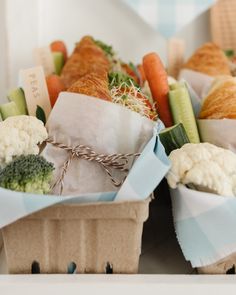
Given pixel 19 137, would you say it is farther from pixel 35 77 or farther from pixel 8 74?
pixel 8 74

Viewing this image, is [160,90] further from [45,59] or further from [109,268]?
[45,59]

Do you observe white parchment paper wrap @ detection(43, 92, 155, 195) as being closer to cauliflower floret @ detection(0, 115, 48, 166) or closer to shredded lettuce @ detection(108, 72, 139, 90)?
cauliflower floret @ detection(0, 115, 48, 166)

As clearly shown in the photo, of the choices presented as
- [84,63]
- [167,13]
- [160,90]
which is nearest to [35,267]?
[160,90]

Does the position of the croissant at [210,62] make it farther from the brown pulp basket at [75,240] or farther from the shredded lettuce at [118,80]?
the brown pulp basket at [75,240]

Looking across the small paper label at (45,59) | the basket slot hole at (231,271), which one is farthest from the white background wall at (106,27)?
the basket slot hole at (231,271)

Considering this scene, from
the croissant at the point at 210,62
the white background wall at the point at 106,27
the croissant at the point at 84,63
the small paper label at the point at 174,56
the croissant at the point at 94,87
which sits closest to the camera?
the croissant at the point at 94,87

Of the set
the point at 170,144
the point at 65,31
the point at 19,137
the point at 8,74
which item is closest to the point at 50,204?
the point at 19,137
